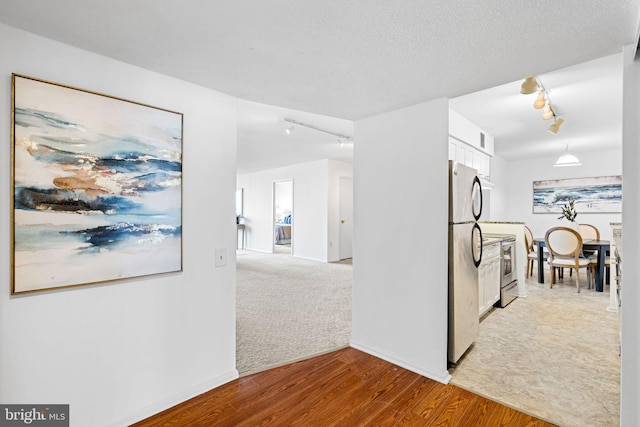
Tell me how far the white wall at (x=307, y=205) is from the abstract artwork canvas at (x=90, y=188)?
210 inches

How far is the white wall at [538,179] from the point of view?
6445 millimetres

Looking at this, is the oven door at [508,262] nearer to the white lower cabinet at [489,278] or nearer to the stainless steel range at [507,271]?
the stainless steel range at [507,271]

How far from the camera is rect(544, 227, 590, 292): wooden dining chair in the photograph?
4.64 m

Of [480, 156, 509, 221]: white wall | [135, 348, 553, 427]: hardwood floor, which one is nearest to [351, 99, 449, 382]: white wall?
[135, 348, 553, 427]: hardwood floor

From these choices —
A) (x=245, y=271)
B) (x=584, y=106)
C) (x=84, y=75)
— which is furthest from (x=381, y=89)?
(x=245, y=271)

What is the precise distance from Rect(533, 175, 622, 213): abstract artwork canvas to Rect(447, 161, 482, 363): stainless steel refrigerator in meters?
5.73

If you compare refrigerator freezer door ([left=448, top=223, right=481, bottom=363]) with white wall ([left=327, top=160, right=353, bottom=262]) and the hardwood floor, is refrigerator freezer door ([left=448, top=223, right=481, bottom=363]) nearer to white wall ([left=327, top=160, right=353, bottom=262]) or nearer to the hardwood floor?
the hardwood floor

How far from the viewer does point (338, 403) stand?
2016 millimetres

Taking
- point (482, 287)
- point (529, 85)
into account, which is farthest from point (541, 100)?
point (482, 287)

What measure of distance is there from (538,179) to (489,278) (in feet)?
17.0

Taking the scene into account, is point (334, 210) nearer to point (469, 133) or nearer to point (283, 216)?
point (469, 133)

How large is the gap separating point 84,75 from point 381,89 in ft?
5.99

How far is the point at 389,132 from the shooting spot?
2.63 m

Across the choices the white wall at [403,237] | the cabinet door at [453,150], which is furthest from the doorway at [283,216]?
the white wall at [403,237]
